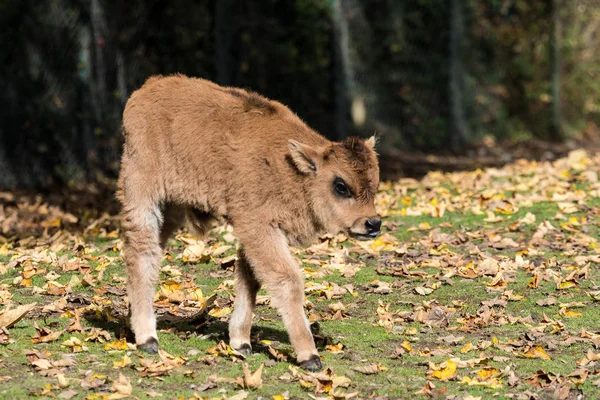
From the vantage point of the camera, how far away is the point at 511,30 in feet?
80.2

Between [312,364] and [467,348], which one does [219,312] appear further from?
[467,348]

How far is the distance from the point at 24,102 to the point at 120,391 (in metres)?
9.82

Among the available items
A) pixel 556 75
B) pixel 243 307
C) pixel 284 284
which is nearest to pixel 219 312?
pixel 243 307

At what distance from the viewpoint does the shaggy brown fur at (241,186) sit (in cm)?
714

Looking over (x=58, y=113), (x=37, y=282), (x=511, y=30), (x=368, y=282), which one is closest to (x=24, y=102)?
(x=58, y=113)

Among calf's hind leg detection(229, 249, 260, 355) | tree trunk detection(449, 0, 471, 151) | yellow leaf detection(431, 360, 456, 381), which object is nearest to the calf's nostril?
calf's hind leg detection(229, 249, 260, 355)

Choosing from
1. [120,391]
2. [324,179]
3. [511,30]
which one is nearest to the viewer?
[120,391]

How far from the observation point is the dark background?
1520 centimetres

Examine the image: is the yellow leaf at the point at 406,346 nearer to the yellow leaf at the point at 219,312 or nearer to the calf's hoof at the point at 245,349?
the calf's hoof at the point at 245,349

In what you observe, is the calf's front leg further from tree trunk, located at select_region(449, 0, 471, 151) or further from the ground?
tree trunk, located at select_region(449, 0, 471, 151)

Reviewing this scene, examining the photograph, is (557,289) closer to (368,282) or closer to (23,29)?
(368,282)

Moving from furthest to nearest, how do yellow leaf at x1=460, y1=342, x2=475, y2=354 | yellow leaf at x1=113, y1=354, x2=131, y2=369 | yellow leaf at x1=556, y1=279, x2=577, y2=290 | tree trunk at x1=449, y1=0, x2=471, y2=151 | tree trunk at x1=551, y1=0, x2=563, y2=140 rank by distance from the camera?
tree trunk at x1=551, y1=0, x2=563, y2=140
tree trunk at x1=449, y1=0, x2=471, y2=151
yellow leaf at x1=556, y1=279, x2=577, y2=290
yellow leaf at x1=460, y1=342, x2=475, y2=354
yellow leaf at x1=113, y1=354, x2=131, y2=369

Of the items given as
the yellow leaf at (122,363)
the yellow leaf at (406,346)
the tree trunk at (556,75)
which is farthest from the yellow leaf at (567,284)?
the tree trunk at (556,75)

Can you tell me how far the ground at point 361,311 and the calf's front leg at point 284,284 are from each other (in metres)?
0.19
